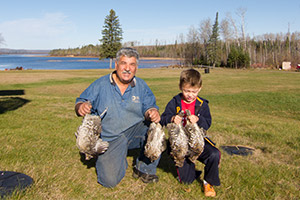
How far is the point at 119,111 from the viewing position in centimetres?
454

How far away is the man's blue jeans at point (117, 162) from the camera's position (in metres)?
4.41

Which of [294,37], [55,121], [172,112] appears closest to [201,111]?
[172,112]

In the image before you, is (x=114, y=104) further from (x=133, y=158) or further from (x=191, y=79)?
(x=133, y=158)

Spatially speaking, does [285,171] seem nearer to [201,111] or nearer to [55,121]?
[201,111]

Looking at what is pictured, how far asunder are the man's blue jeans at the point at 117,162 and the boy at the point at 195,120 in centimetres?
58

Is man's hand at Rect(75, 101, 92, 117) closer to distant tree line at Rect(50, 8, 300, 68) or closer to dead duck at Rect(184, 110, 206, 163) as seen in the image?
dead duck at Rect(184, 110, 206, 163)

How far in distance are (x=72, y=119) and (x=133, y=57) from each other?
225 inches

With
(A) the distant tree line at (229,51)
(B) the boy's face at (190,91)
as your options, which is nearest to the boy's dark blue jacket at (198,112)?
(B) the boy's face at (190,91)

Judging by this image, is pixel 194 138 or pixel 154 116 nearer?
pixel 194 138

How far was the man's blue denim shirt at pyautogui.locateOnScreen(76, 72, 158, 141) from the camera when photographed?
450 cm

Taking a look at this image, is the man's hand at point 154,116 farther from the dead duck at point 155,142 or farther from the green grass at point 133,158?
the green grass at point 133,158

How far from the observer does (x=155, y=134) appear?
395 cm

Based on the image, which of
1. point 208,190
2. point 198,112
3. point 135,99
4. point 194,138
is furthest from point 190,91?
point 208,190

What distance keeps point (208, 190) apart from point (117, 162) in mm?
1605
